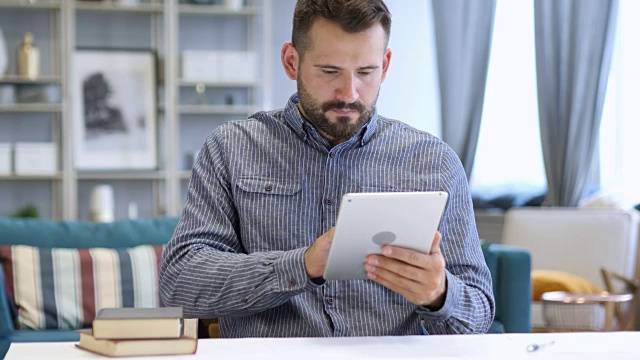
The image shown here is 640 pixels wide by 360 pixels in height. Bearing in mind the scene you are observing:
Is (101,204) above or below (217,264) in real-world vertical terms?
below

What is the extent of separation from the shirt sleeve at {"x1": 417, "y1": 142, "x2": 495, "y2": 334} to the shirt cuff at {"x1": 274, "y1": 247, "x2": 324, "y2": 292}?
24cm

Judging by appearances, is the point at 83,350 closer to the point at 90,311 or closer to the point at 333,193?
the point at 333,193

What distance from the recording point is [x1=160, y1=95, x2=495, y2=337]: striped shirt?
1871 mm

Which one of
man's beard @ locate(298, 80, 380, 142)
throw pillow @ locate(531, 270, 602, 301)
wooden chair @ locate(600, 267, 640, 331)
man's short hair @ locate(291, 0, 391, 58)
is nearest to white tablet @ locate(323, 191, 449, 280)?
man's beard @ locate(298, 80, 380, 142)

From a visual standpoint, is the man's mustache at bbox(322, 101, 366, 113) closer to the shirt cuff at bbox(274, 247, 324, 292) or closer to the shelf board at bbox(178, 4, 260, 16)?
the shirt cuff at bbox(274, 247, 324, 292)

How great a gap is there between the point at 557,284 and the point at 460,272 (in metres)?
2.93

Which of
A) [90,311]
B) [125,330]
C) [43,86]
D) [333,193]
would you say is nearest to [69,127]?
[43,86]

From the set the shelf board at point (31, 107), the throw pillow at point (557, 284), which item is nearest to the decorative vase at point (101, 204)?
the shelf board at point (31, 107)

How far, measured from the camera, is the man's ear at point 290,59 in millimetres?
2072

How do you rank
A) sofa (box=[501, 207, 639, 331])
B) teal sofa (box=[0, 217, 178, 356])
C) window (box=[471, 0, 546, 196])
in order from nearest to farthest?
teal sofa (box=[0, 217, 178, 356]), sofa (box=[501, 207, 639, 331]), window (box=[471, 0, 546, 196])

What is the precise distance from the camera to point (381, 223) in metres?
1.58

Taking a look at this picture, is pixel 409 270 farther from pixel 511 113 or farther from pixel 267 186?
pixel 511 113

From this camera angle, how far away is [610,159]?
6.22 m

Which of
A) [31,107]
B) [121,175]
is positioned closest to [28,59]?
[31,107]
